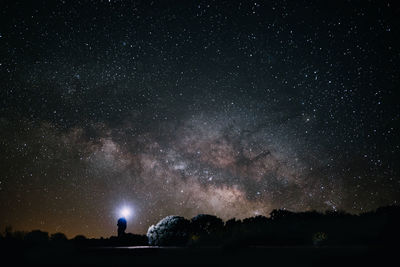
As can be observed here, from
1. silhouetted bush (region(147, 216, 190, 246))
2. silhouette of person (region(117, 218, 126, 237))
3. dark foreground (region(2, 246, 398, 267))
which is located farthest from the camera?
silhouetted bush (region(147, 216, 190, 246))

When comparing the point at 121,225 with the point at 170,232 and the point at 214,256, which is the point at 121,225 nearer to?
the point at 214,256

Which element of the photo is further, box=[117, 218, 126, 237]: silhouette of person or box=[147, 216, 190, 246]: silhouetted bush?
box=[147, 216, 190, 246]: silhouetted bush

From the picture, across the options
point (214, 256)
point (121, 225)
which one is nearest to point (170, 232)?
point (121, 225)

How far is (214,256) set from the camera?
1734 millimetres

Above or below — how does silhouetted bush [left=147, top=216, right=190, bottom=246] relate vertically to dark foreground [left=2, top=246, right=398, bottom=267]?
below

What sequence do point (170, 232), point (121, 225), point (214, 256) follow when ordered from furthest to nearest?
point (170, 232), point (121, 225), point (214, 256)

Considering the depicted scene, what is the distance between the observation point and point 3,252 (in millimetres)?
1700

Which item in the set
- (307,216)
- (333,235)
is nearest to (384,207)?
(307,216)

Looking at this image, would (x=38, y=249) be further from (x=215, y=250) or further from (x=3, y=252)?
(x=215, y=250)

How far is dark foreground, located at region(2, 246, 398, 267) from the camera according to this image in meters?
1.56

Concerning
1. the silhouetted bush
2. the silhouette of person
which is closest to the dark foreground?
the silhouette of person

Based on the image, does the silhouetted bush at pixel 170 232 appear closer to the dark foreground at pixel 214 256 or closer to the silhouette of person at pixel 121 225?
the silhouette of person at pixel 121 225

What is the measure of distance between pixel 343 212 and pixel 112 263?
67.7ft

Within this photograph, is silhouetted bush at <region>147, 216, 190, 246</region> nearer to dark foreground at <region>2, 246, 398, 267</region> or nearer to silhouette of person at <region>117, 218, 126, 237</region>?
silhouette of person at <region>117, 218, 126, 237</region>
